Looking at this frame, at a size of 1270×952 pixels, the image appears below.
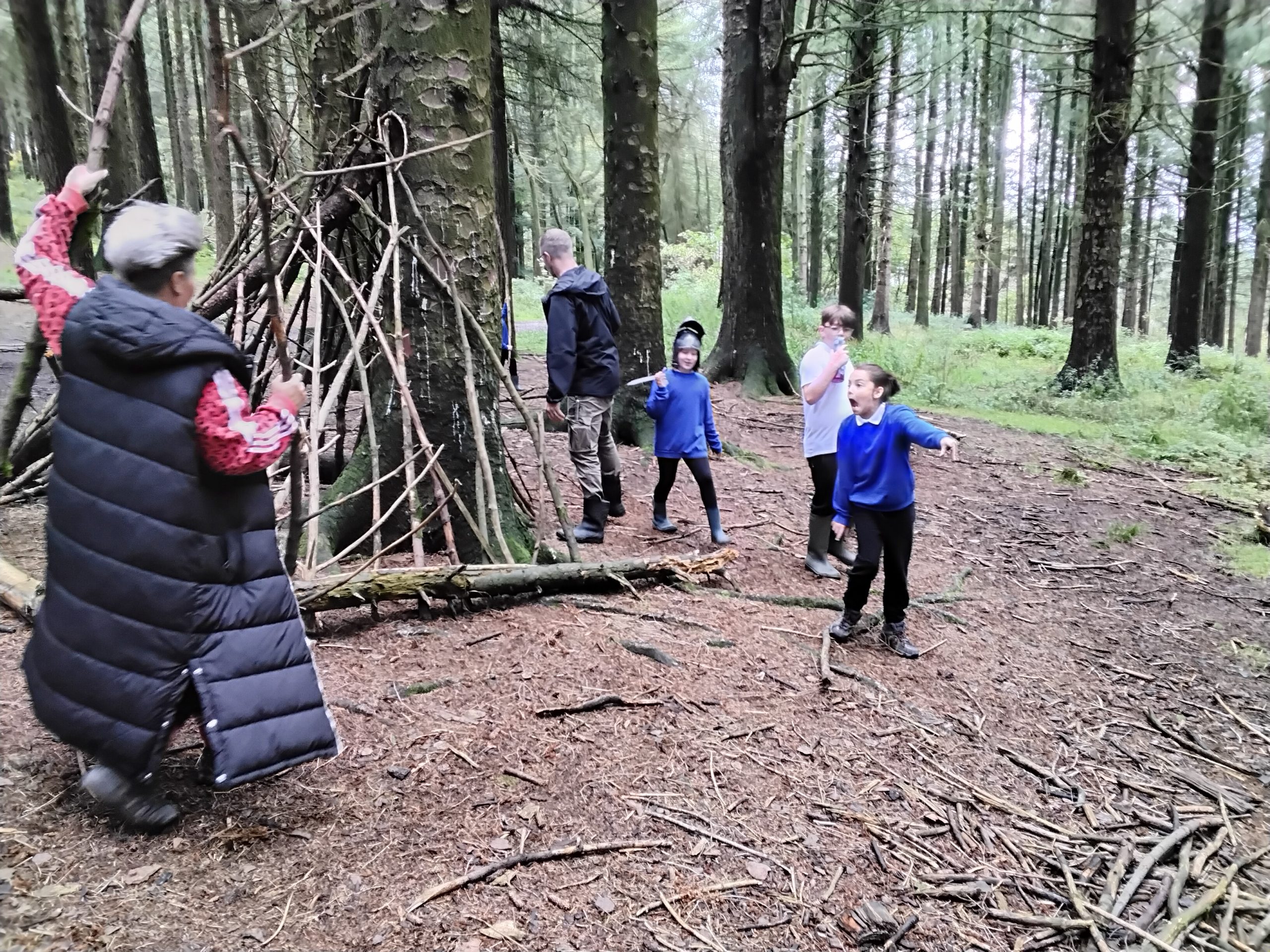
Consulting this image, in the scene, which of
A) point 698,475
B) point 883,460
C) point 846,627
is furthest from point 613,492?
point 883,460

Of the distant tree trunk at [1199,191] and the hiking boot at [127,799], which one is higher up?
the distant tree trunk at [1199,191]

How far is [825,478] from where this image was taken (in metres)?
5.56

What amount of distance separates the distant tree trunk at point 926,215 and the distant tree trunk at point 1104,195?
1138 centimetres

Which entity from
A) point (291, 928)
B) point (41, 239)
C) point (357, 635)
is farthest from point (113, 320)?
point (357, 635)

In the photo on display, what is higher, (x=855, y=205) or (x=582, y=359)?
(x=855, y=205)

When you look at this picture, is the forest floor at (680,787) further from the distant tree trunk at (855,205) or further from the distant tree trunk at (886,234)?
the distant tree trunk at (886,234)

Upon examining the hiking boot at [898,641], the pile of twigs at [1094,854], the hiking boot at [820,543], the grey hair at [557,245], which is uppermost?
the grey hair at [557,245]

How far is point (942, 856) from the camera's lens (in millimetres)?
2713

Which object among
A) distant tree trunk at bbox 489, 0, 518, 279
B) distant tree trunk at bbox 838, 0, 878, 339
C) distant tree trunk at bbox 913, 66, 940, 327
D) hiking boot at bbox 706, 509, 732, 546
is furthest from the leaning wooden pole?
distant tree trunk at bbox 913, 66, 940, 327

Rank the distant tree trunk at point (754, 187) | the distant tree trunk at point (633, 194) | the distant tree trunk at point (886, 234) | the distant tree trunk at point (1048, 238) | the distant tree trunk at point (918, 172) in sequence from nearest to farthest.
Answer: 1. the distant tree trunk at point (633, 194)
2. the distant tree trunk at point (754, 187)
3. the distant tree trunk at point (886, 234)
4. the distant tree trunk at point (918, 172)
5. the distant tree trunk at point (1048, 238)

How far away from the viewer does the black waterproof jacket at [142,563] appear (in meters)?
2.12

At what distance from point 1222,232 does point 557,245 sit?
2930 cm

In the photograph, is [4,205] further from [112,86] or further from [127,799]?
[127,799]

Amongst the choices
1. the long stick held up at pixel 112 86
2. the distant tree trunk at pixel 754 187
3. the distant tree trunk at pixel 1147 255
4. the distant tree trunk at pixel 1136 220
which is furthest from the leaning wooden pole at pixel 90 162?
the distant tree trunk at pixel 1147 255
